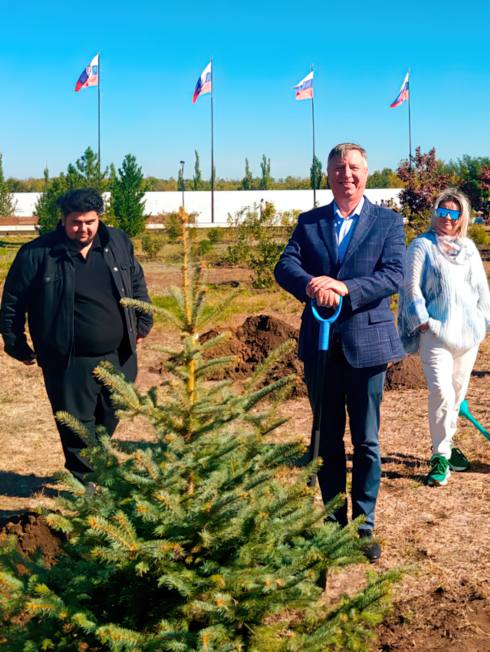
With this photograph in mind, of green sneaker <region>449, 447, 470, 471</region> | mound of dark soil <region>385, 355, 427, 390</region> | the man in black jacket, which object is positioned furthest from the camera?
mound of dark soil <region>385, 355, 427, 390</region>

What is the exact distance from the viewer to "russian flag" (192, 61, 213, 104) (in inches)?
1810

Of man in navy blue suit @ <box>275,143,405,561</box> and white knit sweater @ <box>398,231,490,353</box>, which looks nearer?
man in navy blue suit @ <box>275,143,405,561</box>

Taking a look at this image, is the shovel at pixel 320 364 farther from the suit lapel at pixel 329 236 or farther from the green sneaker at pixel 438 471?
the green sneaker at pixel 438 471

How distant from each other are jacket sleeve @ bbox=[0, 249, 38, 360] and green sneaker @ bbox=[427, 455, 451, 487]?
8.44ft

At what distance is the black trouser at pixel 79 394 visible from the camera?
4.71 metres

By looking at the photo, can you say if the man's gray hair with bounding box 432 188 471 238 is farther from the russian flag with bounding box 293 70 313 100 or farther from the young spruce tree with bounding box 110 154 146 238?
the russian flag with bounding box 293 70 313 100

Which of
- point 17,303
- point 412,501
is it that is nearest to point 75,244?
point 17,303

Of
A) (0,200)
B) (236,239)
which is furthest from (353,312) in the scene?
Result: (0,200)

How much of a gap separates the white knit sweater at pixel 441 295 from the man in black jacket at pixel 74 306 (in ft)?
5.55

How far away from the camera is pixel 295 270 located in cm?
385

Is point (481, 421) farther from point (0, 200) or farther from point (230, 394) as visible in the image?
point (0, 200)

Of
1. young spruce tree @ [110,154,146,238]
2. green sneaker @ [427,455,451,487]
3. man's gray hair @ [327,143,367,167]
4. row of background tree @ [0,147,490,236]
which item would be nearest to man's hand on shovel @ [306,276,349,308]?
man's gray hair @ [327,143,367,167]

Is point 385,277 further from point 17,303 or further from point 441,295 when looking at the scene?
point 17,303

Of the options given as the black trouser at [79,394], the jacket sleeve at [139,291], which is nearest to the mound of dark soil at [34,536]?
the black trouser at [79,394]
